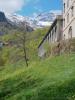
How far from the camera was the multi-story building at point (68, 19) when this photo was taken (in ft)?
192

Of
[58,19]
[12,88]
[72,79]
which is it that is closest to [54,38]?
[58,19]

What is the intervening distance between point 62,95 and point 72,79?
142 inches

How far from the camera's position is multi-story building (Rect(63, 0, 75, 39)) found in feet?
192

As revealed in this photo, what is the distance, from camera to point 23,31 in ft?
233

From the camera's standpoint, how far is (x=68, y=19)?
63.0m

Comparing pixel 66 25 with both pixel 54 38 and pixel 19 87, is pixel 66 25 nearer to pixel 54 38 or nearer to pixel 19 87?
pixel 54 38

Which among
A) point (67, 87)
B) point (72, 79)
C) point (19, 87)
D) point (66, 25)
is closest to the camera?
point (67, 87)

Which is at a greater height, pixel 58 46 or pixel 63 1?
pixel 63 1

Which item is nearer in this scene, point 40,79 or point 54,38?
point 40,79

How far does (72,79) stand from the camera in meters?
25.6

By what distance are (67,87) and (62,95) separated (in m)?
1.61

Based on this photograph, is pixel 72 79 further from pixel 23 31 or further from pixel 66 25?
pixel 23 31

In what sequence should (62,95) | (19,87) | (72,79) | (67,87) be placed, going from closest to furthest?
(62,95)
(67,87)
(72,79)
(19,87)

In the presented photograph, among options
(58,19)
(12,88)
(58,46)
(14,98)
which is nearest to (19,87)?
(12,88)
